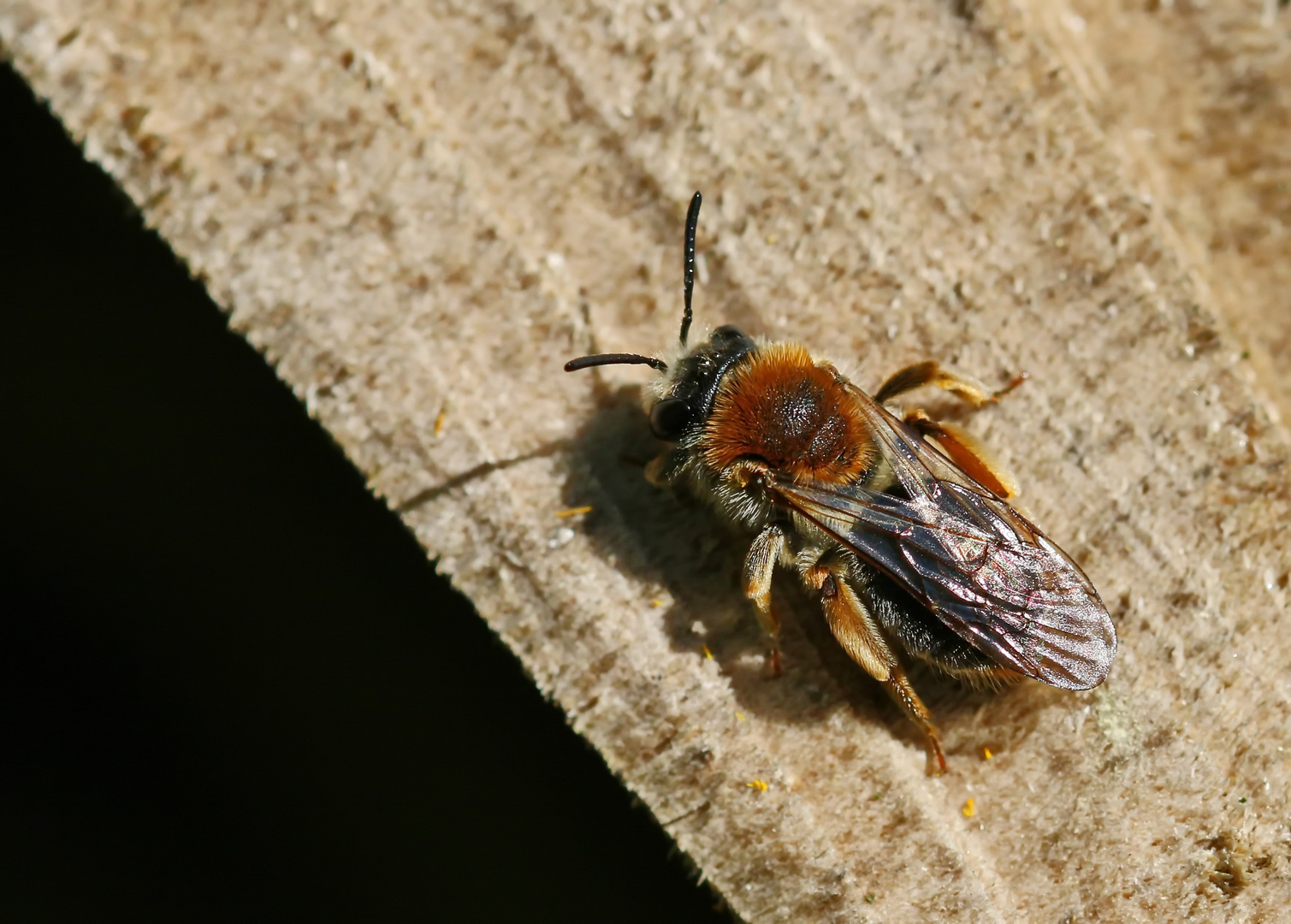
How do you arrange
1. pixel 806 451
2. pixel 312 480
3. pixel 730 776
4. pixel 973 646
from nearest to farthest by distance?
pixel 730 776, pixel 973 646, pixel 806 451, pixel 312 480

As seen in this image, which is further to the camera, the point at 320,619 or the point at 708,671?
the point at 320,619

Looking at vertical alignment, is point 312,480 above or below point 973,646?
above

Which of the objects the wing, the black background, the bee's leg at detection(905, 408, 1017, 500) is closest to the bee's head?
the wing

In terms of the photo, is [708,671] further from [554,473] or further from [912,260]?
[912,260]

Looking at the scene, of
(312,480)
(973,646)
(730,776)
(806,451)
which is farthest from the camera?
(312,480)

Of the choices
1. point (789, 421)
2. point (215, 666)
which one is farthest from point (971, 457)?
point (215, 666)

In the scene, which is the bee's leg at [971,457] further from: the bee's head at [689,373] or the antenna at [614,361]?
the antenna at [614,361]

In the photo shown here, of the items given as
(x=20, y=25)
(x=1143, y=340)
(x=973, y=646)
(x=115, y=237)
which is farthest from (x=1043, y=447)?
(x=115, y=237)
